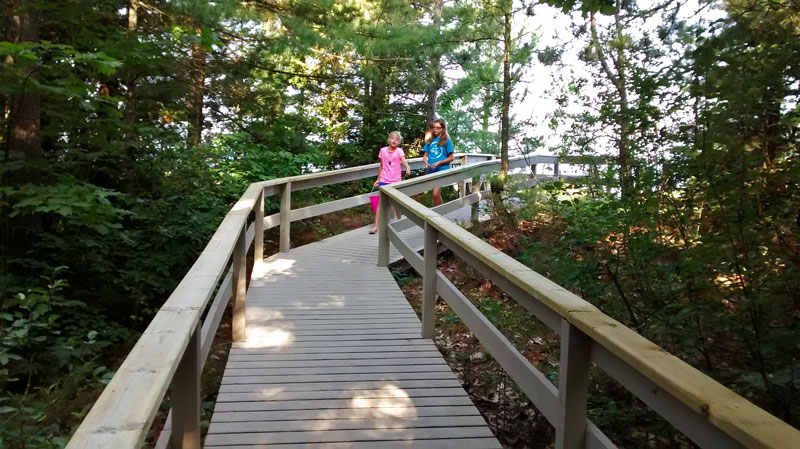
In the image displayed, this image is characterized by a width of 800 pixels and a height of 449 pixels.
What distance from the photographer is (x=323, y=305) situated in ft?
18.7

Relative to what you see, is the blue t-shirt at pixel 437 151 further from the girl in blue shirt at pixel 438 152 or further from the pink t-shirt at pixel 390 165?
the pink t-shirt at pixel 390 165

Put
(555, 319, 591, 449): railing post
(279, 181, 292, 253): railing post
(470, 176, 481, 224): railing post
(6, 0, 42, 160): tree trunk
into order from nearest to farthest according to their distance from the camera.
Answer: (555, 319, 591, 449): railing post
(6, 0, 42, 160): tree trunk
(279, 181, 292, 253): railing post
(470, 176, 481, 224): railing post

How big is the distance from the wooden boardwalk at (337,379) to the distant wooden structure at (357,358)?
0.05 feet

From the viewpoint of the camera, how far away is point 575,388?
229 centimetres

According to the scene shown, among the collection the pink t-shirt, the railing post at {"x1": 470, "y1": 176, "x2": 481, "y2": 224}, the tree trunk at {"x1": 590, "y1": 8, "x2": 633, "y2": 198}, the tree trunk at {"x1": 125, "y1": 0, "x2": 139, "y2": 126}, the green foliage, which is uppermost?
the tree trunk at {"x1": 125, "y1": 0, "x2": 139, "y2": 126}

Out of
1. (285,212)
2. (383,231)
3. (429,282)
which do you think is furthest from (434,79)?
(429,282)

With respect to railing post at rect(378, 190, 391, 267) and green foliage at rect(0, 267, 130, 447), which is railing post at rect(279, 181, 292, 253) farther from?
green foliage at rect(0, 267, 130, 447)

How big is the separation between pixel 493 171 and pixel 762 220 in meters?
6.87

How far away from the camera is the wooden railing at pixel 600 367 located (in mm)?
1413

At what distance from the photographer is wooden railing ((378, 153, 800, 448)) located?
1.41 m

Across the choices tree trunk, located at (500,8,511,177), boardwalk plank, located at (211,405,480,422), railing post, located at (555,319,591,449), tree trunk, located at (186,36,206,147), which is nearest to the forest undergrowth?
boardwalk plank, located at (211,405,480,422)

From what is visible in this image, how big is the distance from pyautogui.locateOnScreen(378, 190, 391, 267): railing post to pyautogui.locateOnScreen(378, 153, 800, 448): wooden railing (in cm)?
312

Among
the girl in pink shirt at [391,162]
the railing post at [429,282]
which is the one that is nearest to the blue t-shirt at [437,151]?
the girl in pink shirt at [391,162]

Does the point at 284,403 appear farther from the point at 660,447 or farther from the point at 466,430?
the point at 660,447
